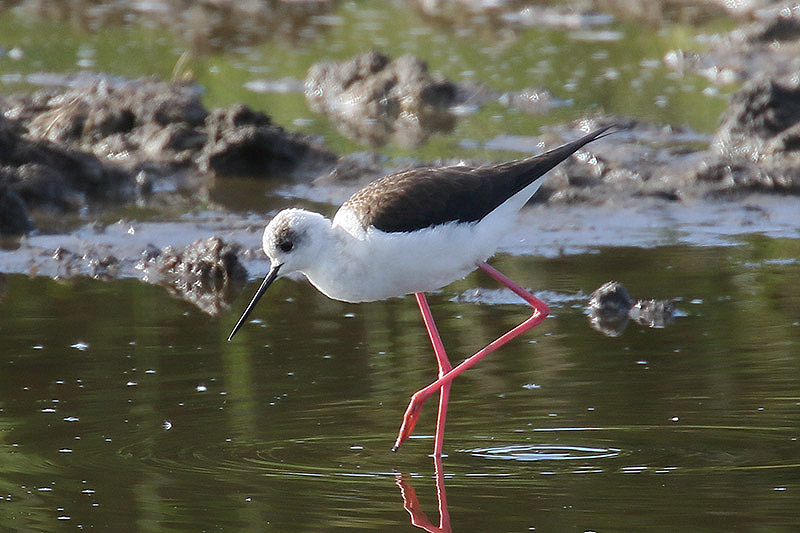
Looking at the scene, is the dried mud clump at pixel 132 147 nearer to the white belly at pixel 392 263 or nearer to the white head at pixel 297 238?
the white head at pixel 297 238

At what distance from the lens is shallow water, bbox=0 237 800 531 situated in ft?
15.3

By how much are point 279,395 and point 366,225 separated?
0.95 m

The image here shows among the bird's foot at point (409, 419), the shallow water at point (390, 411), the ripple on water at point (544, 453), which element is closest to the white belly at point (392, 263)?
the bird's foot at point (409, 419)

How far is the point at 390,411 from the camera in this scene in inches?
→ 229

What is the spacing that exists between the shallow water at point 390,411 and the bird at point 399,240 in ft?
1.36

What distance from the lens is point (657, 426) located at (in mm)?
5418

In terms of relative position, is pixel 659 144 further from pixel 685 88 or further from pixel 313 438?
pixel 313 438

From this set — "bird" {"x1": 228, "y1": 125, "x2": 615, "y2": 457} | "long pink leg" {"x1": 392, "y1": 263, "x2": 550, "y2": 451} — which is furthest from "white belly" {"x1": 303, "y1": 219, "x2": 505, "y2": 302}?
"long pink leg" {"x1": 392, "y1": 263, "x2": 550, "y2": 451}

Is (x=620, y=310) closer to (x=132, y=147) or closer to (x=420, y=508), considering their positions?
(x=420, y=508)

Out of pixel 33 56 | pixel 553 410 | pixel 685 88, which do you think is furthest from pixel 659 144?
pixel 33 56

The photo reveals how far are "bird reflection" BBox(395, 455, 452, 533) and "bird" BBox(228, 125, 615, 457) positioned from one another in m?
0.36

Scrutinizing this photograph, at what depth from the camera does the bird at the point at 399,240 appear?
5.38 m

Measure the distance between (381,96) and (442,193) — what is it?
7.79m

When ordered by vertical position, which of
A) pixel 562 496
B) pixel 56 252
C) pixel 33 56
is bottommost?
pixel 562 496
